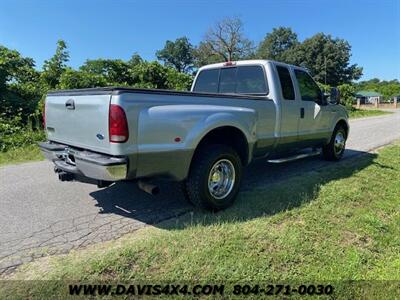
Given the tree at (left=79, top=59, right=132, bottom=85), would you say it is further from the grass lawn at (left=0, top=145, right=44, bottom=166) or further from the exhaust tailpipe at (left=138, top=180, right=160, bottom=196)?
the exhaust tailpipe at (left=138, top=180, right=160, bottom=196)

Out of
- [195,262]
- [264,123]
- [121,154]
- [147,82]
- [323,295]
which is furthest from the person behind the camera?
[147,82]

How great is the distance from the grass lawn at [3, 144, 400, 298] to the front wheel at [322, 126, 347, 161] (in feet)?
8.17

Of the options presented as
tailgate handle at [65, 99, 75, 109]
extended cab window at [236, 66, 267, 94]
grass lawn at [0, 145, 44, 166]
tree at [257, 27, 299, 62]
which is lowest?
grass lawn at [0, 145, 44, 166]

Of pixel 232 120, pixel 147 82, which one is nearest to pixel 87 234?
pixel 232 120

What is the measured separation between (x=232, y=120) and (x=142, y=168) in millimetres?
1412

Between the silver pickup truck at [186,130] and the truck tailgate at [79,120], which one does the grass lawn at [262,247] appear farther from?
the truck tailgate at [79,120]

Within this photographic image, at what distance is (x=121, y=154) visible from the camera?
3.45 meters

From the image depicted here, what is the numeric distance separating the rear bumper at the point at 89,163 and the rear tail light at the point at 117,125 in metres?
0.21

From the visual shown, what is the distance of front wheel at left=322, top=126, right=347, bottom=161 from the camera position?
7359mm

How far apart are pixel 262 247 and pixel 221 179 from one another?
1326 millimetres

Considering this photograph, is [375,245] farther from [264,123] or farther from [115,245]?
[115,245]

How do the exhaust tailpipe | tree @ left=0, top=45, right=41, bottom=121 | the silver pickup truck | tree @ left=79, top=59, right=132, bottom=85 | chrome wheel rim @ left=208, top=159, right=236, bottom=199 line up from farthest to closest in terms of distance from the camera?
tree @ left=79, top=59, right=132, bottom=85 < tree @ left=0, top=45, right=41, bottom=121 < chrome wheel rim @ left=208, top=159, right=236, bottom=199 < the exhaust tailpipe < the silver pickup truck

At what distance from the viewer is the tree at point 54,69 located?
12.4 m

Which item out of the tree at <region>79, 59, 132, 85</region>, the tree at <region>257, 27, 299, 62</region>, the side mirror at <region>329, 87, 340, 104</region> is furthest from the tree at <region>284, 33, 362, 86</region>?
the side mirror at <region>329, 87, 340, 104</region>
